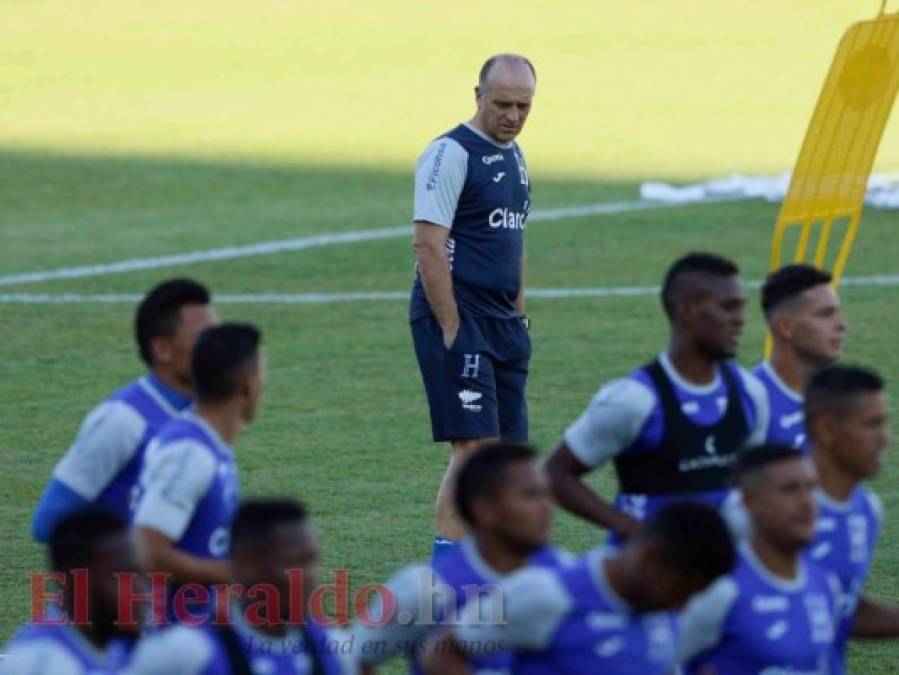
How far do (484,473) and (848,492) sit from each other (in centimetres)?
130

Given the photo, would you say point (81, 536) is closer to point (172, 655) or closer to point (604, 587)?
point (172, 655)

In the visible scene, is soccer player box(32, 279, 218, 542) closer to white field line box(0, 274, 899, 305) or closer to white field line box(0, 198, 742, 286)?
white field line box(0, 274, 899, 305)

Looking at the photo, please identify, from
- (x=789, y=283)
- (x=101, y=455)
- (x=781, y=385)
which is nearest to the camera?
(x=101, y=455)

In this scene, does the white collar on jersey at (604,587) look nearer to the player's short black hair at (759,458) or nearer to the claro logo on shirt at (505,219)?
the player's short black hair at (759,458)

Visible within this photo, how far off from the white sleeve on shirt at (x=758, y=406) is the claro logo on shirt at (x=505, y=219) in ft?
8.32

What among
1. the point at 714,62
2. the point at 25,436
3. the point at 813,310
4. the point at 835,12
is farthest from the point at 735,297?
the point at 835,12

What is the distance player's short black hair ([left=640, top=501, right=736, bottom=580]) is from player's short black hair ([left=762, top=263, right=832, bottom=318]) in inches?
82.3

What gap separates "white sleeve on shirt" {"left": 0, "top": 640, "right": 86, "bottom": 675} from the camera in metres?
4.79

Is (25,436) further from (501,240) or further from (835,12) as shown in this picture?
(835,12)

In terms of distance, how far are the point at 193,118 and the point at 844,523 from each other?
19963 mm

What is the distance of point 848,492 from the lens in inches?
234

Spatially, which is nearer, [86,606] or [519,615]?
[86,606]

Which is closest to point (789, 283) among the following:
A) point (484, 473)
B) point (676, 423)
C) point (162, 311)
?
point (676, 423)

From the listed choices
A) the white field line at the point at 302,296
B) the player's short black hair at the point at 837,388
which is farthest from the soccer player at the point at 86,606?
the white field line at the point at 302,296
